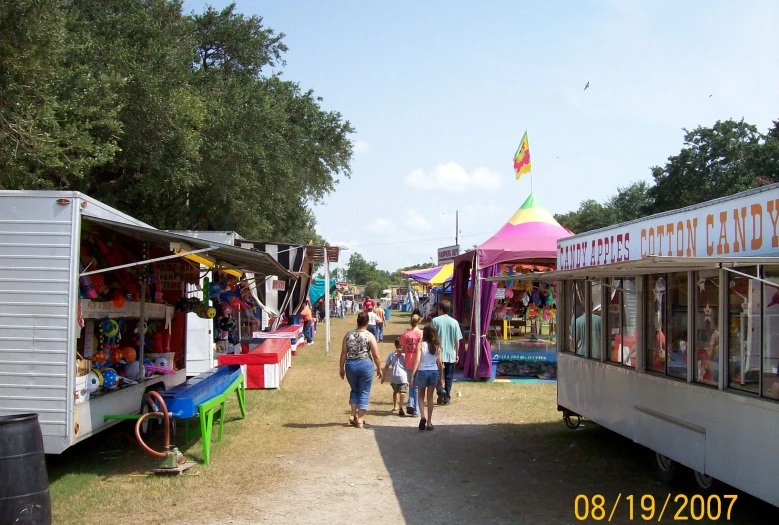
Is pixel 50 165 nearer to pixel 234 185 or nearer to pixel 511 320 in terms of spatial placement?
pixel 234 185

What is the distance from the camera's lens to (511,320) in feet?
57.2

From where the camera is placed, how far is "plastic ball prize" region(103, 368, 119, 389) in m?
7.46

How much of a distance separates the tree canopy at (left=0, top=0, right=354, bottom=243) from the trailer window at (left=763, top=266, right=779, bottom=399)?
39.5ft

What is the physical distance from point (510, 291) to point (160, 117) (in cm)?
933

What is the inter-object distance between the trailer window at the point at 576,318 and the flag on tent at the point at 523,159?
35.2 feet

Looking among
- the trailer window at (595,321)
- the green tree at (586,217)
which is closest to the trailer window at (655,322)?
the trailer window at (595,321)

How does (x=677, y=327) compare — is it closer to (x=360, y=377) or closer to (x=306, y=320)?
(x=360, y=377)

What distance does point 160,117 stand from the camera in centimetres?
1672

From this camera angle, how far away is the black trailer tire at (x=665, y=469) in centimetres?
652

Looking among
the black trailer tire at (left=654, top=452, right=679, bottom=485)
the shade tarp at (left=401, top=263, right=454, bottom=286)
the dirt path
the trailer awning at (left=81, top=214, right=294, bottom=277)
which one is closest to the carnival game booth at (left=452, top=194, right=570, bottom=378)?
the dirt path

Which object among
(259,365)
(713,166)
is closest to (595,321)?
(259,365)

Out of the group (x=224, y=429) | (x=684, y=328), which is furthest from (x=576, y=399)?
(x=224, y=429)

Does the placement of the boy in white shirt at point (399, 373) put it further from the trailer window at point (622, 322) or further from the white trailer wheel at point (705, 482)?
the white trailer wheel at point (705, 482)
